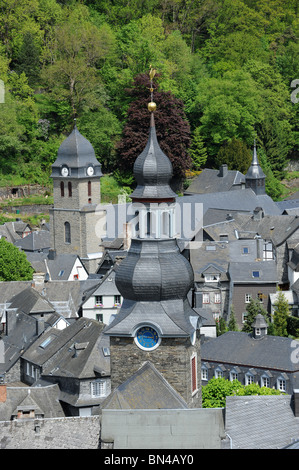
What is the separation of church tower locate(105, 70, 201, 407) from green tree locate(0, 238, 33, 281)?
106 feet

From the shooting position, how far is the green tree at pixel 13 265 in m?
64.5

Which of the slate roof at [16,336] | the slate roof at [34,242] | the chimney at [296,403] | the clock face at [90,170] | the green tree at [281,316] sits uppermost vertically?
the chimney at [296,403]

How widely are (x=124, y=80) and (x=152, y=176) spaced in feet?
197

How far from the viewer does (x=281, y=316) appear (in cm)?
5831

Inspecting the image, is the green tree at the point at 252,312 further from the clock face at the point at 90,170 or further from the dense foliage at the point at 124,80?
the dense foliage at the point at 124,80

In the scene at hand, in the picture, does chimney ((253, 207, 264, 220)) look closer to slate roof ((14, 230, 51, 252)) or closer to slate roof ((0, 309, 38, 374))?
slate roof ((14, 230, 51, 252))

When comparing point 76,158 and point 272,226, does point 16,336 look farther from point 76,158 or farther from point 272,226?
point 272,226

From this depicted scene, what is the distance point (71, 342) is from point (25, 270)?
13.1 metres

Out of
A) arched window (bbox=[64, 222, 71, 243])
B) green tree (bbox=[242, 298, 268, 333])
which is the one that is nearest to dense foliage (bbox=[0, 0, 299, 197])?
arched window (bbox=[64, 222, 71, 243])

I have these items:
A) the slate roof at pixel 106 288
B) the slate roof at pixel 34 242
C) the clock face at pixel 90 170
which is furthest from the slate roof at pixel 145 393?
the slate roof at pixel 34 242

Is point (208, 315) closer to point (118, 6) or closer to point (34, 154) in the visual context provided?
point (34, 154)

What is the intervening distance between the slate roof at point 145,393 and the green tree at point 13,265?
113 ft

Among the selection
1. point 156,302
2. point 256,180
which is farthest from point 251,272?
point 156,302

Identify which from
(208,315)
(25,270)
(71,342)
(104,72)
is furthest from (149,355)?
(104,72)
